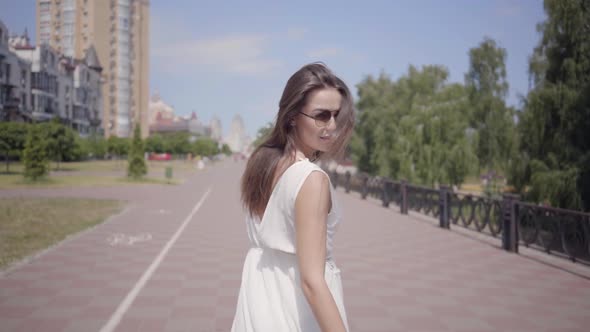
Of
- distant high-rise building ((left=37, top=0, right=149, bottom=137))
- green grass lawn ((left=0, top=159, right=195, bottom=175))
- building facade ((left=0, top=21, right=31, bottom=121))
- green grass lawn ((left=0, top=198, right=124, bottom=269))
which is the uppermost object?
distant high-rise building ((left=37, top=0, right=149, bottom=137))

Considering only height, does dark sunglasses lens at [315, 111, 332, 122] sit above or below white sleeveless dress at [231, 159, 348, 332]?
above

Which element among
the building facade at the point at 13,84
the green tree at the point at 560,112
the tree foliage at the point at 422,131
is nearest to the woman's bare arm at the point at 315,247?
the green tree at the point at 560,112

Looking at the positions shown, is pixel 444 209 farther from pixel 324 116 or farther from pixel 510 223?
pixel 324 116

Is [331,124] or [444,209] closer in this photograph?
[331,124]

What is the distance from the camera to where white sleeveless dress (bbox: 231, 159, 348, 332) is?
4.67 feet

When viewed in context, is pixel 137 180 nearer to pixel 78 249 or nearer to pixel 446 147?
pixel 446 147

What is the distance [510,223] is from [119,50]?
90408mm

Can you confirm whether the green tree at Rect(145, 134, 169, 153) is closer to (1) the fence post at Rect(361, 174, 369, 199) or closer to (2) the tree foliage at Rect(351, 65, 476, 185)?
(2) the tree foliage at Rect(351, 65, 476, 185)

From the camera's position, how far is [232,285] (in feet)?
20.5

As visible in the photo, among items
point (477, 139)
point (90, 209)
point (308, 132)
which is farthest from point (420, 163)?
point (308, 132)

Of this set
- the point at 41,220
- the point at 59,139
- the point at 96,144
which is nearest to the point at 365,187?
the point at 41,220

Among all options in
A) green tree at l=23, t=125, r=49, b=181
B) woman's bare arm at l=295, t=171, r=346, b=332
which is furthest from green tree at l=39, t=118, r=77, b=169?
woman's bare arm at l=295, t=171, r=346, b=332

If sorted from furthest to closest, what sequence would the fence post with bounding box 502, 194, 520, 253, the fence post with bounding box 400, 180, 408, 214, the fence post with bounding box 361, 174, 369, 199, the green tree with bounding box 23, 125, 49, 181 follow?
the green tree with bounding box 23, 125, 49, 181
the fence post with bounding box 361, 174, 369, 199
the fence post with bounding box 400, 180, 408, 214
the fence post with bounding box 502, 194, 520, 253

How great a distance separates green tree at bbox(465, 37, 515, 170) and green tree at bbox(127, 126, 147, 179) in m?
19.1
